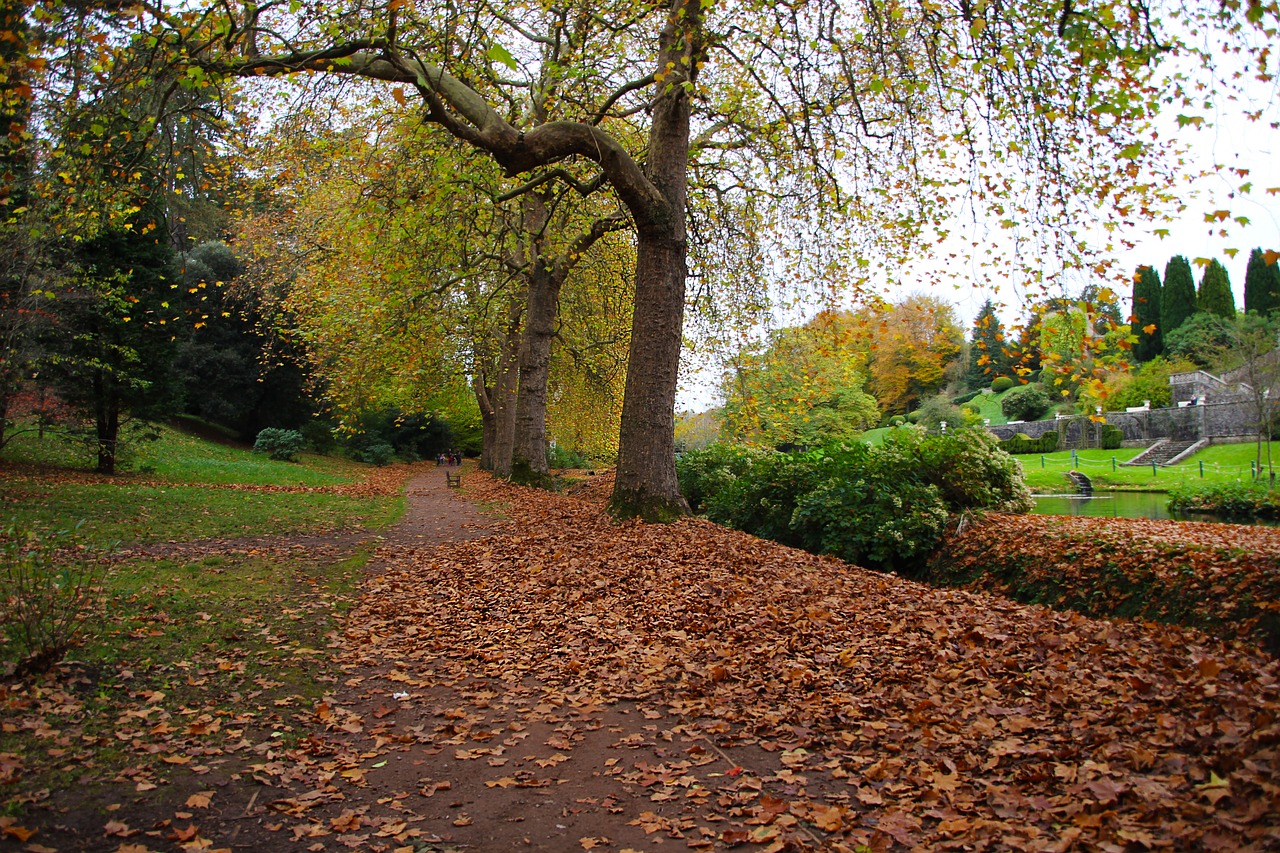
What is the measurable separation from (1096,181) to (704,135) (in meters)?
7.41

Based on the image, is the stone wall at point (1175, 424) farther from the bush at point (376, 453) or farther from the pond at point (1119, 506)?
the bush at point (376, 453)

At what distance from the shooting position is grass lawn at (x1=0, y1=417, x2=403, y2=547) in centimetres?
1038

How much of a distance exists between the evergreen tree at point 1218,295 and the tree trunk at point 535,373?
4569cm

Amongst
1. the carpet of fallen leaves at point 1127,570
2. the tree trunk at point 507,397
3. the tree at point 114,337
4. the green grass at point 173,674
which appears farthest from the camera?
the tree trunk at point 507,397

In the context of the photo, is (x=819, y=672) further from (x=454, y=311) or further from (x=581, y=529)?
(x=454, y=311)

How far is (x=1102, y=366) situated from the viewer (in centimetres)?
618

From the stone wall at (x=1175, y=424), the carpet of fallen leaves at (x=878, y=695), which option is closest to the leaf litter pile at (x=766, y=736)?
the carpet of fallen leaves at (x=878, y=695)

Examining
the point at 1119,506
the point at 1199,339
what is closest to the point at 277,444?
the point at 1119,506

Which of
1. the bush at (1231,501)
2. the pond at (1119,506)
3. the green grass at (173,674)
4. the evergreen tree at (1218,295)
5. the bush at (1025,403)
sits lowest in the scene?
the green grass at (173,674)

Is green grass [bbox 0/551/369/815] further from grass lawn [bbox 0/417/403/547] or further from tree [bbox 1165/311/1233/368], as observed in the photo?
tree [bbox 1165/311/1233/368]

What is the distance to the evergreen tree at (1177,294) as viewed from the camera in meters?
47.2

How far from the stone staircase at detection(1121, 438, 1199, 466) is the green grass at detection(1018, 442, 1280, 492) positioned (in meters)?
0.74

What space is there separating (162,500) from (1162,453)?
41.8 meters

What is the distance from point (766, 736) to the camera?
4.20 metres
